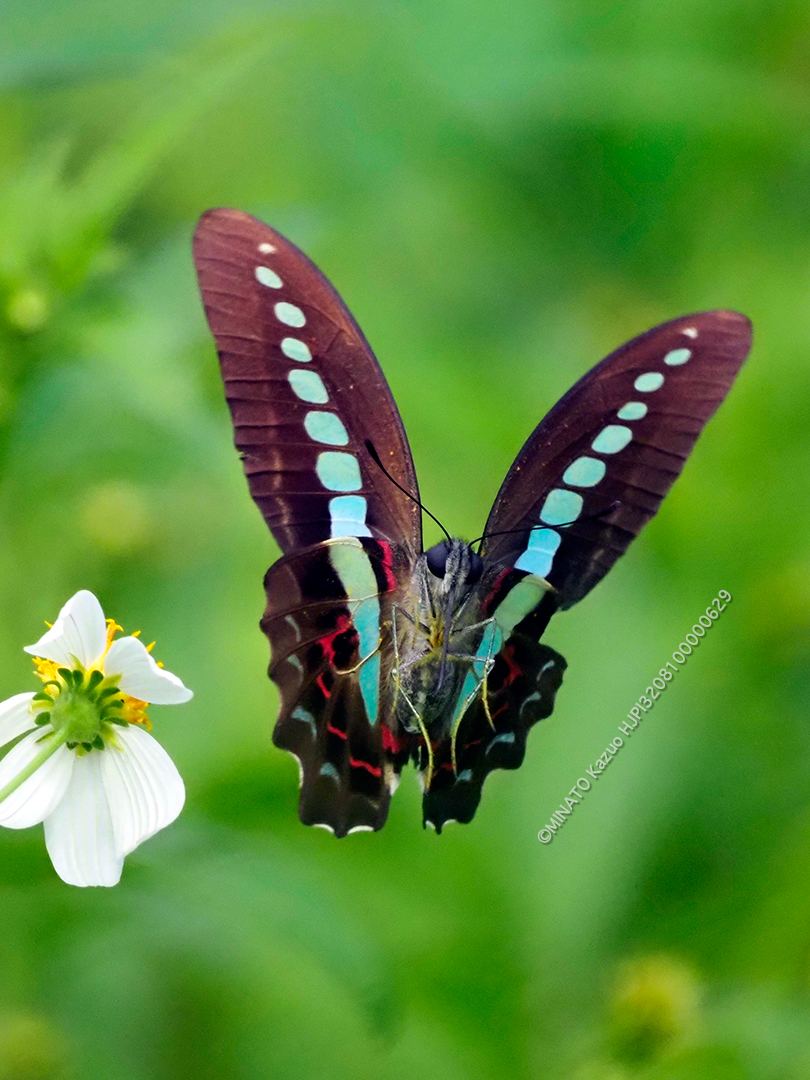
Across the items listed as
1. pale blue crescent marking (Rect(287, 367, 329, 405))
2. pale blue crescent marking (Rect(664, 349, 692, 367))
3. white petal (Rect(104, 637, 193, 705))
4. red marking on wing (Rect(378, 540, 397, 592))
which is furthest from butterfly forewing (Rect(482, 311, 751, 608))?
white petal (Rect(104, 637, 193, 705))

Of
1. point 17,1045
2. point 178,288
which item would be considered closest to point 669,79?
point 178,288

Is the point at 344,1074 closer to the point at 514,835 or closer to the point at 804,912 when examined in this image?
the point at 514,835

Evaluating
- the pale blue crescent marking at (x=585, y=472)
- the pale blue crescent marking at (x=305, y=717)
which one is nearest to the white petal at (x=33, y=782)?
the pale blue crescent marking at (x=305, y=717)

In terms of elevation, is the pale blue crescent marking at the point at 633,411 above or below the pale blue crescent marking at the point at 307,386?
below

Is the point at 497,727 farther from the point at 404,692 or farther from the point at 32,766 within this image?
the point at 32,766

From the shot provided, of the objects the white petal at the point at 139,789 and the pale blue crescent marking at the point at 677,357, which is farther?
the pale blue crescent marking at the point at 677,357

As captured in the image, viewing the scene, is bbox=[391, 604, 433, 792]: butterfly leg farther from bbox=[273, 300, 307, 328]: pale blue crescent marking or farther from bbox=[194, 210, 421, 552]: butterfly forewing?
bbox=[273, 300, 307, 328]: pale blue crescent marking

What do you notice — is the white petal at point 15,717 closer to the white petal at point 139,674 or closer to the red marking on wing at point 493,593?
the white petal at point 139,674
